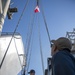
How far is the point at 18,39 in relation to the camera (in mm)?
9672

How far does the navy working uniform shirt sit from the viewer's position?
6.46 ft

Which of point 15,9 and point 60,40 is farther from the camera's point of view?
point 15,9

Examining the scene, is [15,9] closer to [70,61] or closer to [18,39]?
[18,39]

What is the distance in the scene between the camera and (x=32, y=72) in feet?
19.7

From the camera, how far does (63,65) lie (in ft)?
6.56

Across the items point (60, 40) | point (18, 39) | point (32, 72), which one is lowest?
point (32, 72)

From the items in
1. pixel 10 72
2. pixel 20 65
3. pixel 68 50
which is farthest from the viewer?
pixel 20 65

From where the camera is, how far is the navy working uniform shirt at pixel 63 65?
77.5 inches

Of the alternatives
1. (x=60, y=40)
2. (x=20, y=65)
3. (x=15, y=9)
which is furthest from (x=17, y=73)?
(x=60, y=40)

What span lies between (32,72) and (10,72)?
4.11 ft

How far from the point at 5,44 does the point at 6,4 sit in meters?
2.95

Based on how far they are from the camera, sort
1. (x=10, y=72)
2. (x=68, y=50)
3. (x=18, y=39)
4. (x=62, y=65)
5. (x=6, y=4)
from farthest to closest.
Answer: (x=18, y=39) < (x=10, y=72) < (x=6, y=4) < (x=68, y=50) < (x=62, y=65)

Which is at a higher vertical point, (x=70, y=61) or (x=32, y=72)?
(x=70, y=61)

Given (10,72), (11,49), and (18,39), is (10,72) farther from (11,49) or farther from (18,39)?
(18,39)
